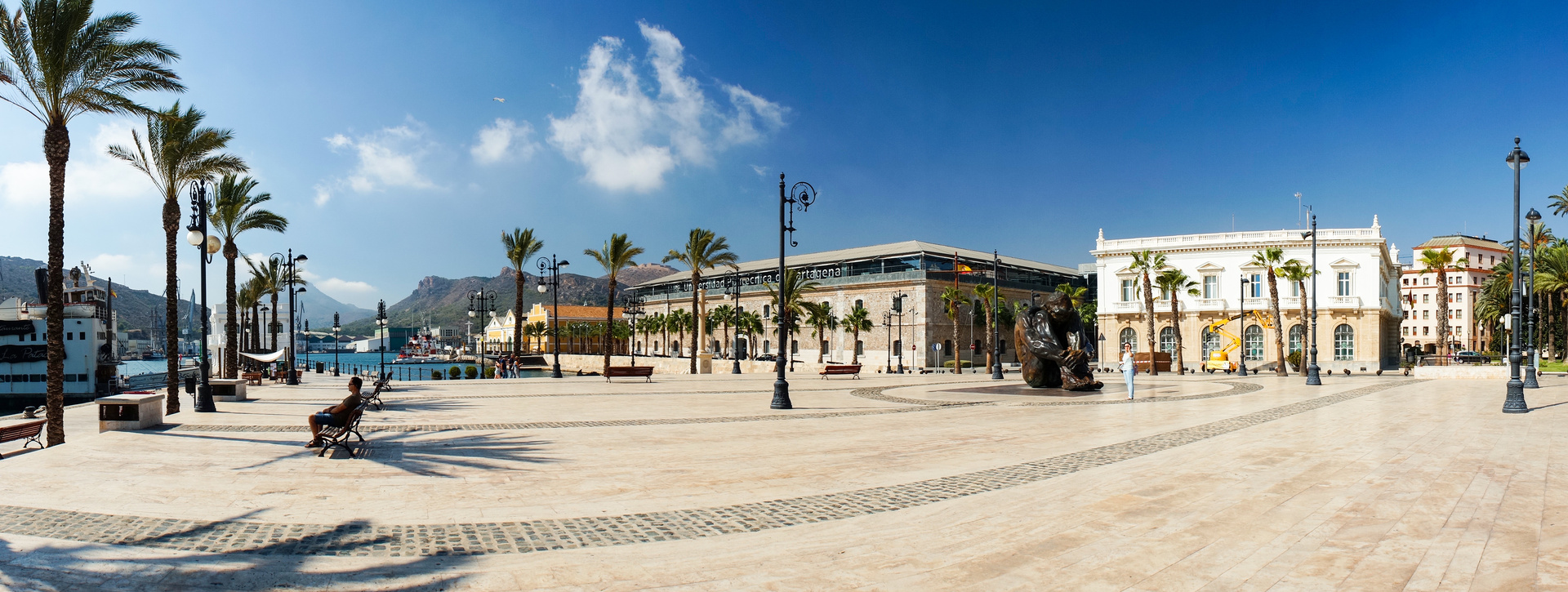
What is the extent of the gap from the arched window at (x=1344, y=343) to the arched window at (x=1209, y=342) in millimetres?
7232

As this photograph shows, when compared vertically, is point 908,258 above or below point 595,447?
above

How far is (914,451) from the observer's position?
9695 millimetres

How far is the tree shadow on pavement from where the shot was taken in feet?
14.2

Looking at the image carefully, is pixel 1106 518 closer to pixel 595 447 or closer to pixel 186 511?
pixel 595 447

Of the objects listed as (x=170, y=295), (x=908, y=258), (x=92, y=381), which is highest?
(x=908, y=258)

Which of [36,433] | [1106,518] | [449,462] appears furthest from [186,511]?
[1106,518]

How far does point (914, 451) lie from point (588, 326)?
295ft

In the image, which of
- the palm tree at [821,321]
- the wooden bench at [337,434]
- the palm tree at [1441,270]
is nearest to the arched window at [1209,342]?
the palm tree at [1441,270]

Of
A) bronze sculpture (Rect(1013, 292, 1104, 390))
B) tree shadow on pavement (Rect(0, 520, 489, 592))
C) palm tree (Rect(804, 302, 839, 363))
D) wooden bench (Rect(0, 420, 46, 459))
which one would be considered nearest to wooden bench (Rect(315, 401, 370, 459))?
wooden bench (Rect(0, 420, 46, 459))

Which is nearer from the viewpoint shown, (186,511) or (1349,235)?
(186,511)

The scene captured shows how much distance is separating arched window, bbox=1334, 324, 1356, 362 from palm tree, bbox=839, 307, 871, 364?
89.7 feet

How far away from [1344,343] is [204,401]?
64154 mm

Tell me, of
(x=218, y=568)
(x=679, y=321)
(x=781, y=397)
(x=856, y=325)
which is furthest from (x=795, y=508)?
(x=679, y=321)

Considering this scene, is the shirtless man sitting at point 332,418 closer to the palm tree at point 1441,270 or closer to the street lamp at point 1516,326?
the street lamp at point 1516,326
